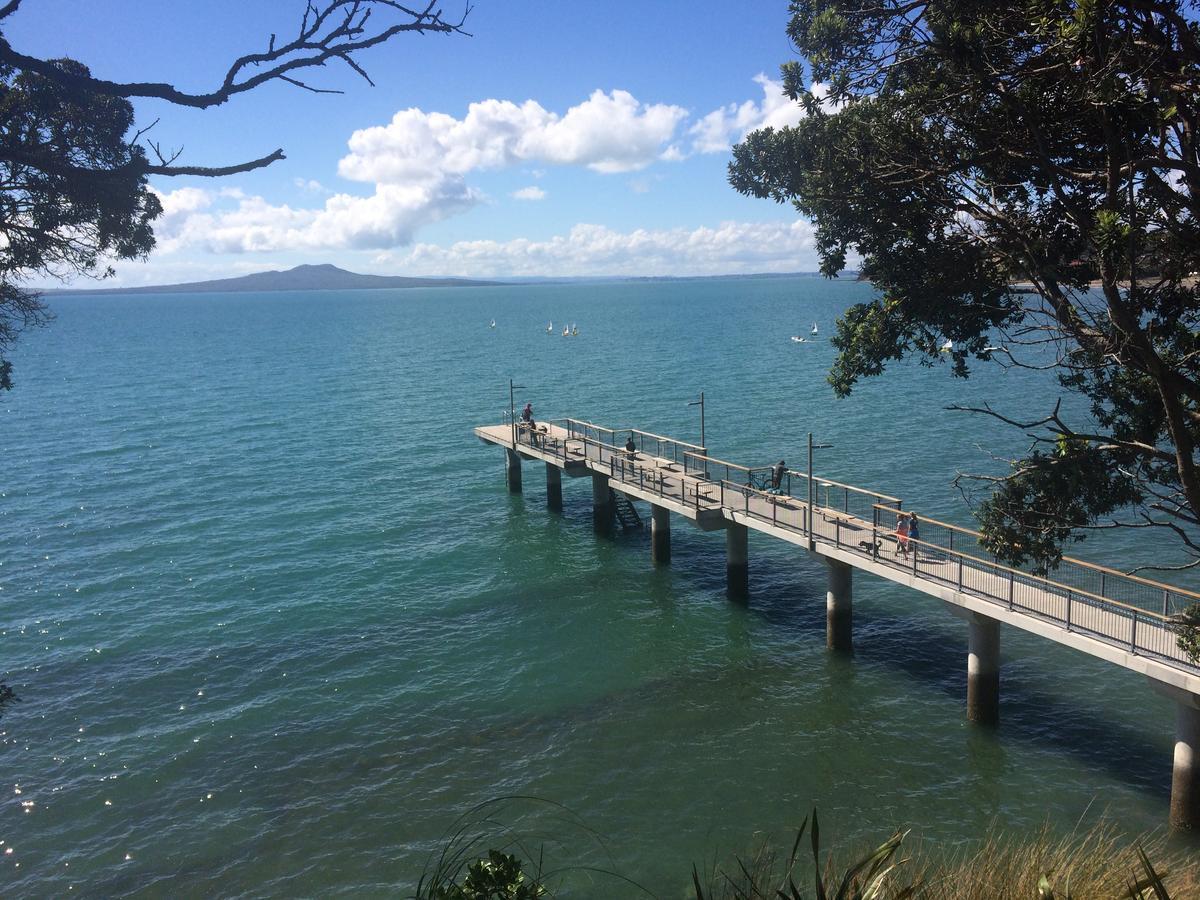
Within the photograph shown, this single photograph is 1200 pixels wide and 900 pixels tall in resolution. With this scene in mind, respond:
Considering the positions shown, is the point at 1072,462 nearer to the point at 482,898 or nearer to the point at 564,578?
the point at 482,898

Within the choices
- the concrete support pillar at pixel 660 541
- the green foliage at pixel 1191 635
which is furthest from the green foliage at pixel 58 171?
the concrete support pillar at pixel 660 541

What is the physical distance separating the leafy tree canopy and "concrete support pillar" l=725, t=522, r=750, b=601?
40.1ft

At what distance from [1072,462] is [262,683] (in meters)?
20.5

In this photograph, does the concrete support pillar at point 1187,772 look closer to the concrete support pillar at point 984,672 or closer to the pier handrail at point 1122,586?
the pier handrail at point 1122,586

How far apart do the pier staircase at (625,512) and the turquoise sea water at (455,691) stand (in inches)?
28.1

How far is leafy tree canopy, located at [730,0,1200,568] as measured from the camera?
11172mm

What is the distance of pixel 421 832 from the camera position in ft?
62.5

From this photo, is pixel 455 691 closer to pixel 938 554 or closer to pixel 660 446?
pixel 938 554

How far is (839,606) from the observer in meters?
26.2

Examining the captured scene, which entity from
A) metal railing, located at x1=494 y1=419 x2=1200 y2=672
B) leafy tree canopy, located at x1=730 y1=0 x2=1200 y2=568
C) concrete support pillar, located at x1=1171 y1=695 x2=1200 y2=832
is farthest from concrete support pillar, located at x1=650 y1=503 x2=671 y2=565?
concrete support pillar, located at x1=1171 y1=695 x2=1200 y2=832

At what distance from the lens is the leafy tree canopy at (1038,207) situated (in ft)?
36.7

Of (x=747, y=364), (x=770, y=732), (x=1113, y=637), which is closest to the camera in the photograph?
(x=1113, y=637)

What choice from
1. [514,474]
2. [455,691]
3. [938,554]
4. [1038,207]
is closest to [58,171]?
[1038,207]

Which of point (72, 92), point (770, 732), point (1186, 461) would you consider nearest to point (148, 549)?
point (770, 732)
